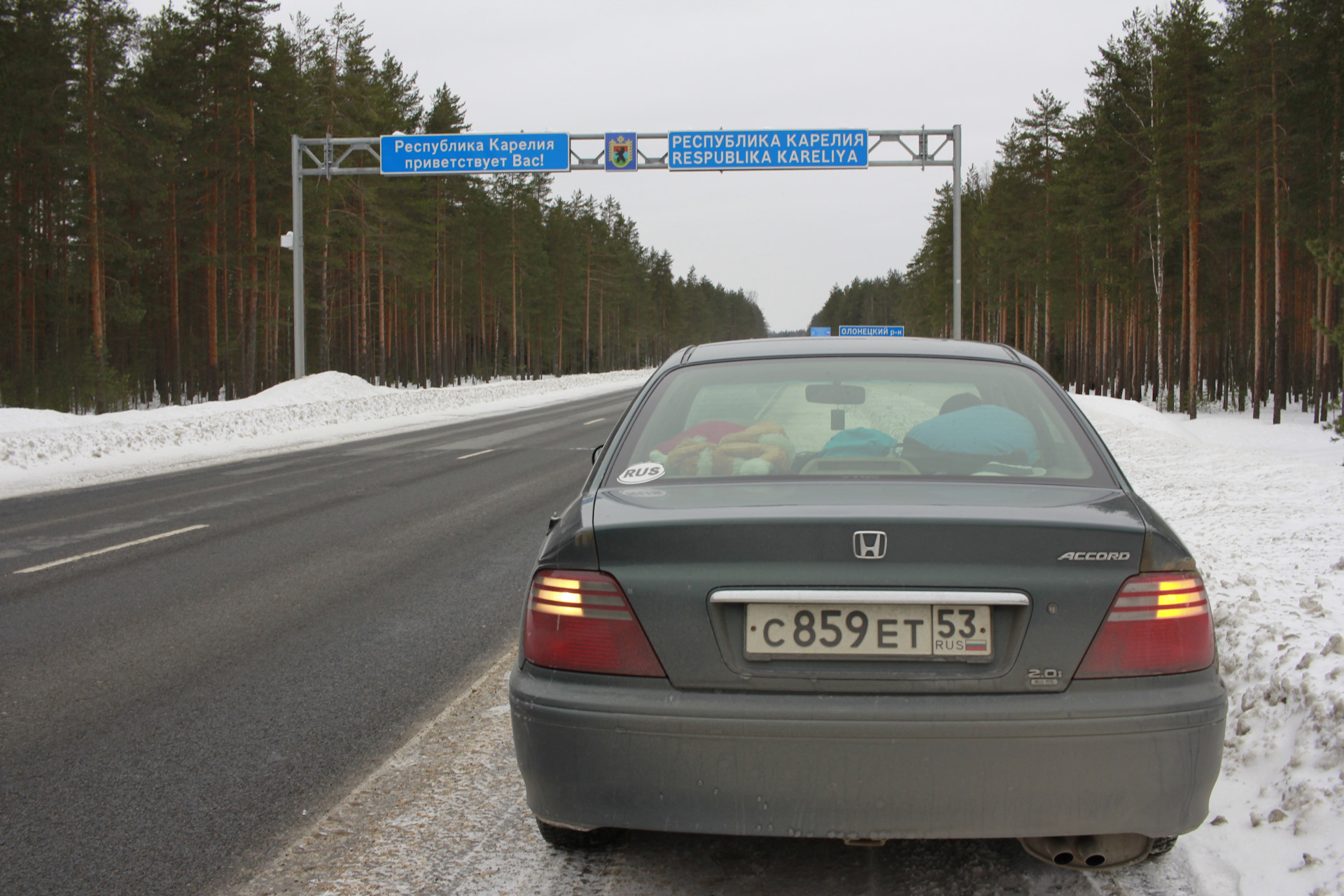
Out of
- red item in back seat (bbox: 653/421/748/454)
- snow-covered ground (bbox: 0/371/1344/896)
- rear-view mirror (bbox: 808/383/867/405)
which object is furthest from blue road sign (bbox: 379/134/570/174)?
→ red item in back seat (bbox: 653/421/748/454)

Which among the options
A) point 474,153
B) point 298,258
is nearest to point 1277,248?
point 474,153

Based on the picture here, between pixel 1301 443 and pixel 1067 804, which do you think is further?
pixel 1301 443

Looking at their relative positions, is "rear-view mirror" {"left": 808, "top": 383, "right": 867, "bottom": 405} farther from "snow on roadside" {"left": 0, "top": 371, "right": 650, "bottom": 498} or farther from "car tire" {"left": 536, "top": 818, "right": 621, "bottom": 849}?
"snow on roadside" {"left": 0, "top": 371, "right": 650, "bottom": 498}

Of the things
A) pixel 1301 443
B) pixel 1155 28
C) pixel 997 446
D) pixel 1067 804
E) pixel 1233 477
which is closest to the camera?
pixel 1067 804

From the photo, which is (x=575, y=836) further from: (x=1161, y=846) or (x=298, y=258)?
(x=298, y=258)

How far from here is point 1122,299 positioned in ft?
139

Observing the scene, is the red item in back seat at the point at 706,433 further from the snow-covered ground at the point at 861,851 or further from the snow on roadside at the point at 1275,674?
the snow on roadside at the point at 1275,674

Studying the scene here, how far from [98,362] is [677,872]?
122ft

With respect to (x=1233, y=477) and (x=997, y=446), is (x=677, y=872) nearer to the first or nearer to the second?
(x=997, y=446)

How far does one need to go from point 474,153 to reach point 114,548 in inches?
880

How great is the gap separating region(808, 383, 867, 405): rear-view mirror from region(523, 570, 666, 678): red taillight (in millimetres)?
1338

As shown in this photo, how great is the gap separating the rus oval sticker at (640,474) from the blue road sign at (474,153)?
85.6ft

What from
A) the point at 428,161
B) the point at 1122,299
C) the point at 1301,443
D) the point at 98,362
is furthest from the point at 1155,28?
the point at 98,362

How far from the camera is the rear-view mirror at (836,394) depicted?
340cm
